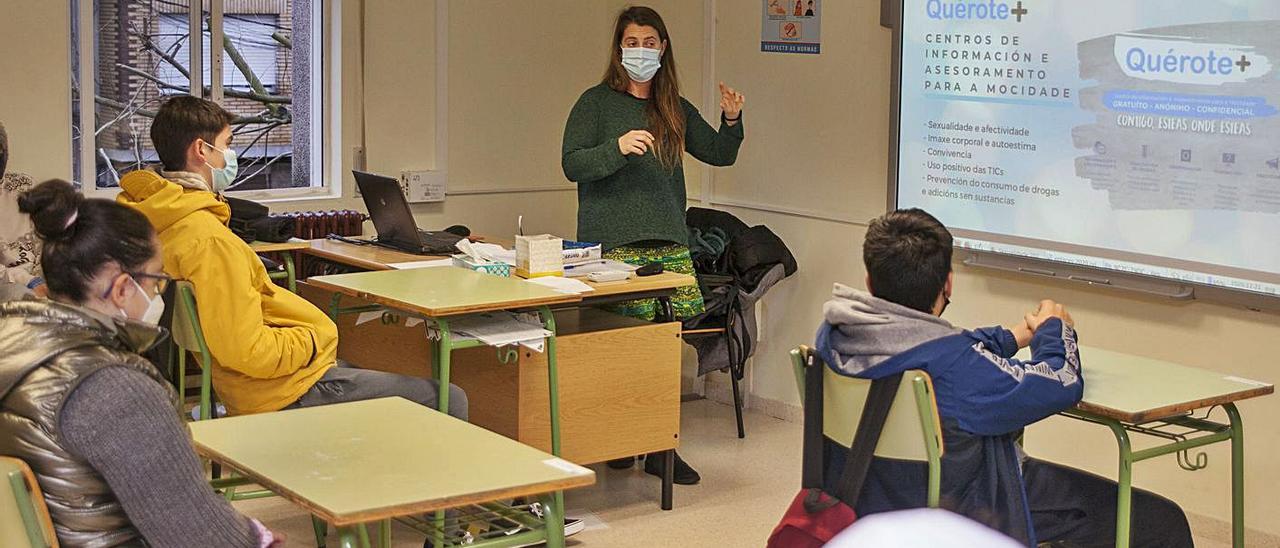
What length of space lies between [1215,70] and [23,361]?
10.9 ft

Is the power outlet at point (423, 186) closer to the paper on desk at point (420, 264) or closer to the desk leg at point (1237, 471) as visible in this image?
the paper on desk at point (420, 264)

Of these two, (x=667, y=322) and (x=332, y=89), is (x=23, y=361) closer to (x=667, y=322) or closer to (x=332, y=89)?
(x=667, y=322)

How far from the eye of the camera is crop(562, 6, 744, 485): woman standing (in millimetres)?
4812

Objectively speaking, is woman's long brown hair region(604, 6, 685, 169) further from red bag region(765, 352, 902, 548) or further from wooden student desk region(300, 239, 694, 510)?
red bag region(765, 352, 902, 548)

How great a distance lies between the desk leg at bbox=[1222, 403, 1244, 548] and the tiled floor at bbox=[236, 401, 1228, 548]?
926 mm

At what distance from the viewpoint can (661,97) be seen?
4871 millimetres

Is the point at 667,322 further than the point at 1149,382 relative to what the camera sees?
Yes

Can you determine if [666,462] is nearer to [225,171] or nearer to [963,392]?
[225,171]

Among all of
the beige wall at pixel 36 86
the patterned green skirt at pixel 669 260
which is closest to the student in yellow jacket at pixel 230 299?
the patterned green skirt at pixel 669 260

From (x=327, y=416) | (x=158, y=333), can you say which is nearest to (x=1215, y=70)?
(x=327, y=416)

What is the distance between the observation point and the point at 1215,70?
4199 mm

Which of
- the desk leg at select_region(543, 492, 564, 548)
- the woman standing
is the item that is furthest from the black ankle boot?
the desk leg at select_region(543, 492, 564, 548)

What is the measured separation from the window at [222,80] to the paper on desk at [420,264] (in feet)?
4.98

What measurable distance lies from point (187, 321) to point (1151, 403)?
2331 millimetres
